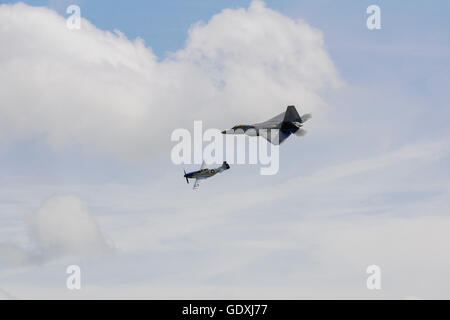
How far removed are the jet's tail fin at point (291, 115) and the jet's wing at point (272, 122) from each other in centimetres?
458

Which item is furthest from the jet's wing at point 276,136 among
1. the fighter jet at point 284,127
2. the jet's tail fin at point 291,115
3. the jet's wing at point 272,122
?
the jet's tail fin at point 291,115

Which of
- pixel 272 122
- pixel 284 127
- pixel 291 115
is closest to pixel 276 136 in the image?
pixel 284 127

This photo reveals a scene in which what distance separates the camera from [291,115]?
601ft

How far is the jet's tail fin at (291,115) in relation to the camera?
182625mm

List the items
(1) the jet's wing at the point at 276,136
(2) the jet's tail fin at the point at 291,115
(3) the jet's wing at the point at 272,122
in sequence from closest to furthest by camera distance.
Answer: (2) the jet's tail fin at the point at 291,115, (1) the jet's wing at the point at 276,136, (3) the jet's wing at the point at 272,122

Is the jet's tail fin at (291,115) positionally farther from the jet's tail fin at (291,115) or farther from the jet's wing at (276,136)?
the jet's wing at (276,136)
